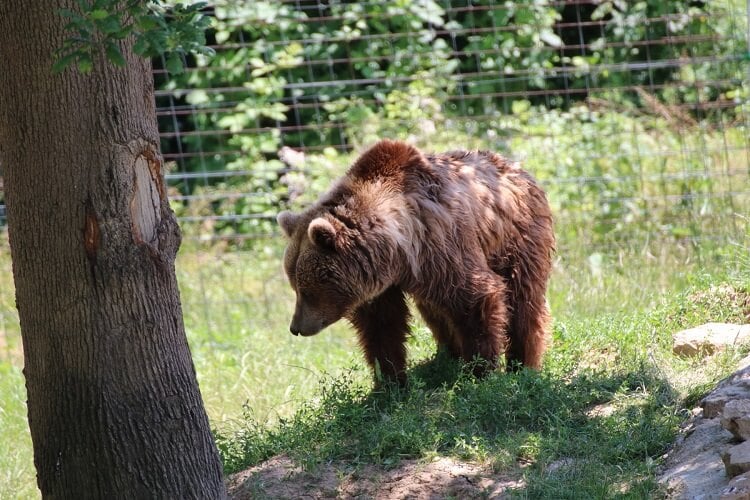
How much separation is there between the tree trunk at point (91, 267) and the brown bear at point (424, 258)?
135 cm

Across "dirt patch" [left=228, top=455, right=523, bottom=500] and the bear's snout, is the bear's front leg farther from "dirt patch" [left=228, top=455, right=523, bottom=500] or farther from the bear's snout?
"dirt patch" [left=228, top=455, right=523, bottom=500]

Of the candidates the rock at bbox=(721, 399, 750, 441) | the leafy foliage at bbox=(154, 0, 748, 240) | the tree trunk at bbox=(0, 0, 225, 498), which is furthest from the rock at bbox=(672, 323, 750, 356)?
the leafy foliage at bbox=(154, 0, 748, 240)

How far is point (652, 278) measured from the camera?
7.51 meters

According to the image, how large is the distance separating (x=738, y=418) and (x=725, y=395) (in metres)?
0.45

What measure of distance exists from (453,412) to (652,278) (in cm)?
311

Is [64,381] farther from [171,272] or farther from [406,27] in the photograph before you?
[406,27]

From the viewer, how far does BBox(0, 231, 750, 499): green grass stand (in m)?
4.53

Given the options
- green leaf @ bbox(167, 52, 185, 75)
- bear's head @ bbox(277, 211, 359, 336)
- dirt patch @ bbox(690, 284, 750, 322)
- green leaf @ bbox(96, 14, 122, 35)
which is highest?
green leaf @ bbox(96, 14, 122, 35)

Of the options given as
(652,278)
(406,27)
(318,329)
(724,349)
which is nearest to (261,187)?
(406,27)

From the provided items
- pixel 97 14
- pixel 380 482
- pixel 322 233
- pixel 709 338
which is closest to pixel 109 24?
pixel 97 14

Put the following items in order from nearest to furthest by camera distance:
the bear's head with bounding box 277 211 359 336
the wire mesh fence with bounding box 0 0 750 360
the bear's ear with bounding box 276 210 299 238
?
the bear's head with bounding box 277 211 359 336 → the bear's ear with bounding box 276 210 299 238 → the wire mesh fence with bounding box 0 0 750 360

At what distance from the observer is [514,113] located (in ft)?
33.4

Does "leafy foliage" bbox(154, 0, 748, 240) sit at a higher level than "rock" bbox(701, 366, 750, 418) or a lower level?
higher

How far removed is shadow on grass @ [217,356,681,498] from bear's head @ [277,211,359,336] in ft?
1.30
